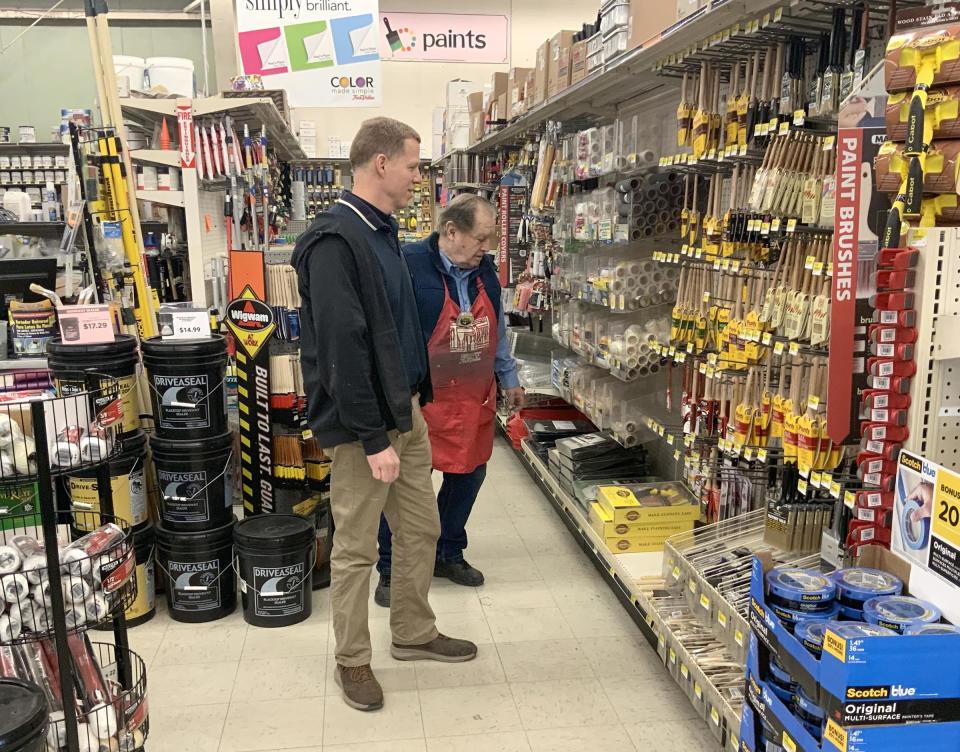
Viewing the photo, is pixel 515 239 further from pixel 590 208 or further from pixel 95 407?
pixel 95 407

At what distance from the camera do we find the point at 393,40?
10555mm

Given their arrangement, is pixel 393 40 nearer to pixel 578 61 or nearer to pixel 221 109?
pixel 221 109

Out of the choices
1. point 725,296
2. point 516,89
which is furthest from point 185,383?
point 516,89

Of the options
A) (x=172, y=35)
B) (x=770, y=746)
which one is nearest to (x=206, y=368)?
(x=770, y=746)

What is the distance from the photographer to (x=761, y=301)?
2.71m

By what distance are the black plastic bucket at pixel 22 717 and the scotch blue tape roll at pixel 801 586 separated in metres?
1.56

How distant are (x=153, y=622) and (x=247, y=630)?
1.44 ft

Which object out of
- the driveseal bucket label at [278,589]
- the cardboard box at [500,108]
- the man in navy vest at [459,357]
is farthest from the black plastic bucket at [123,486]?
the cardboard box at [500,108]

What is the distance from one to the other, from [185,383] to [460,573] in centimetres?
155

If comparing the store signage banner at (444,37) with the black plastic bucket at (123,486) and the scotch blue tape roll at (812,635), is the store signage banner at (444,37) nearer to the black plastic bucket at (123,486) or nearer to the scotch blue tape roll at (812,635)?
the black plastic bucket at (123,486)

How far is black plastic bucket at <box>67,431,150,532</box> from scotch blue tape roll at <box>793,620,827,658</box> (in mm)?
2659

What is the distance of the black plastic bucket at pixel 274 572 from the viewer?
343cm

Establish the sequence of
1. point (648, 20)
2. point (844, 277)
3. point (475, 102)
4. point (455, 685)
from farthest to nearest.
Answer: point (475, 102), point (648, 20), point (455, 685), point (844, 277)

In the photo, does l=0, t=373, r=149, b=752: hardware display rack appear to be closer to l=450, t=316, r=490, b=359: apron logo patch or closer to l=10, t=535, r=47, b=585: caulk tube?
l=10, t=535, r=47, b=585: caulk tube
